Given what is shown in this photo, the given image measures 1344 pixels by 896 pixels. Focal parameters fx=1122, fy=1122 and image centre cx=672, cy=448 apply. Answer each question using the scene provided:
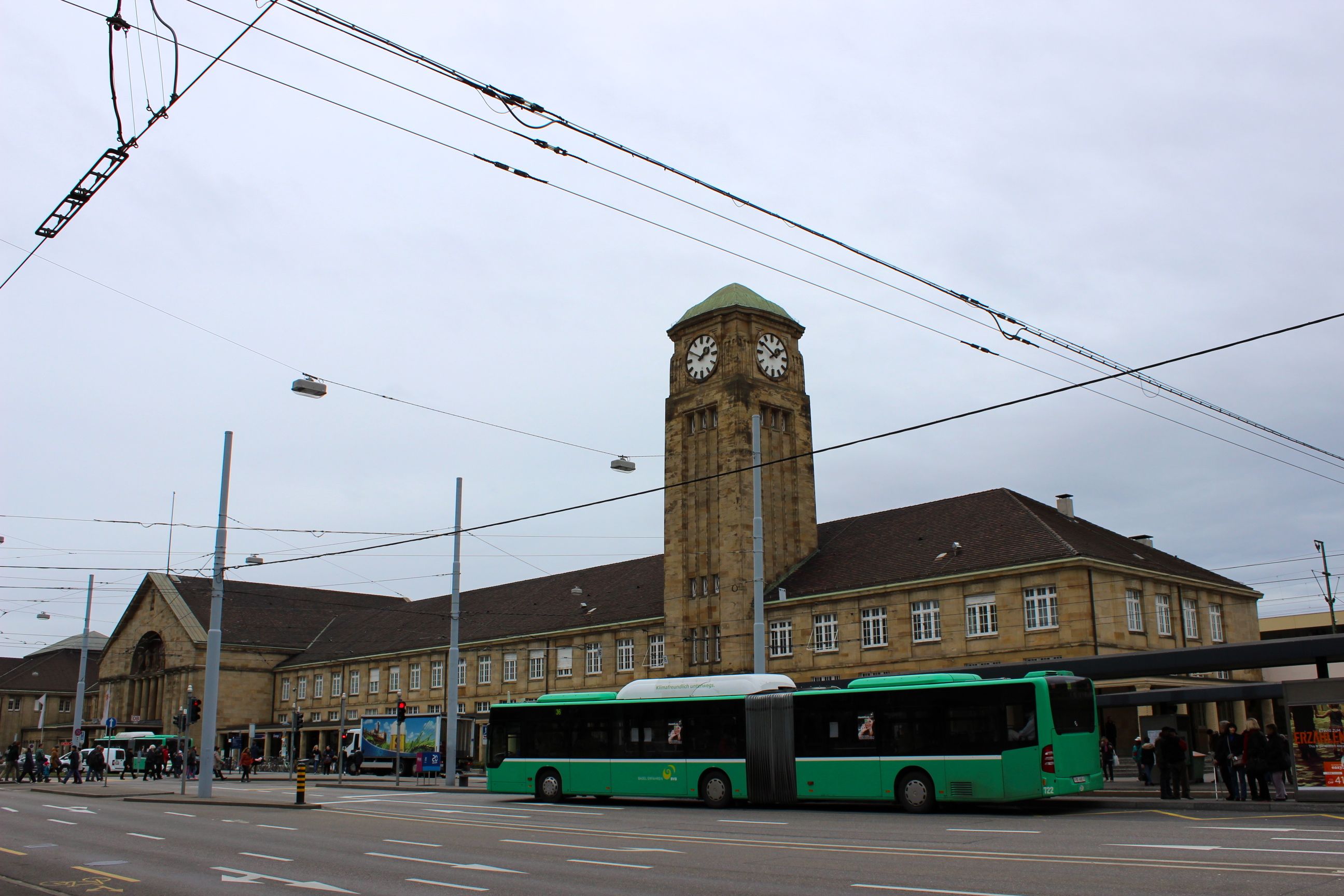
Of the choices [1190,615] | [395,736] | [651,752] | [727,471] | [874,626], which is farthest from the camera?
[395,736]

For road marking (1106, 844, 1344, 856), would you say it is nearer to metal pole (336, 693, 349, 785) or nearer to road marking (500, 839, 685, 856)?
road marking (500, 839, 685, 856)

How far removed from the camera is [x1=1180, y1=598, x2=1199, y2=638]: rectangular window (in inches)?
1684

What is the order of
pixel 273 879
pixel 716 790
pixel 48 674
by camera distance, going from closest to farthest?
pixel 273 879 < pixel 716 790 < pixel 48 674

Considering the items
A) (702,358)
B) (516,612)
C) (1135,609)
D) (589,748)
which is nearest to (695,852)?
(589,748)

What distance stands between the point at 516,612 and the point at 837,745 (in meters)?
45.3

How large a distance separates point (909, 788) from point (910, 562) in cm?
2286

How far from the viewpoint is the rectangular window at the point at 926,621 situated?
4244 cm

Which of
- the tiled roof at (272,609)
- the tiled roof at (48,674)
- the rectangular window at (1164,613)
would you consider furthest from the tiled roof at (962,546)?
the tiled roof at (48,674)

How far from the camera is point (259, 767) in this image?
7075 centimetres

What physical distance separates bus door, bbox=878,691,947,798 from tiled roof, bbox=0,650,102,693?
311ft

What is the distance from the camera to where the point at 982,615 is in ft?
135

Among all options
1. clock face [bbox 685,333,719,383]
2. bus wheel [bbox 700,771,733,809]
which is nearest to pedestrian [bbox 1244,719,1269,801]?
bus wheel [bbox 700,771,733,809]

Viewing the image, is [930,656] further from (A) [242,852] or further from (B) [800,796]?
(A) [242,852]

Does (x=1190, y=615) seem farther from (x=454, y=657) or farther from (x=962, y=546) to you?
(x=454, y=657)
